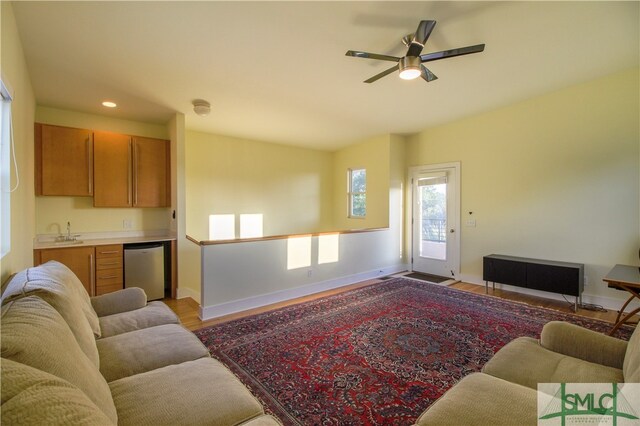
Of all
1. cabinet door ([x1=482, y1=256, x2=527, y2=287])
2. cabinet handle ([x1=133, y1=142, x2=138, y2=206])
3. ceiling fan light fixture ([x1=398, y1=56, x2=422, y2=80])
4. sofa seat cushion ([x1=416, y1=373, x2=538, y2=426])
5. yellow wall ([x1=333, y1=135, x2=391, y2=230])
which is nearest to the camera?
sofa seat cushion ([x1=416, y1=373, x2=538, y2=426])

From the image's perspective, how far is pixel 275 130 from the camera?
5.33 m

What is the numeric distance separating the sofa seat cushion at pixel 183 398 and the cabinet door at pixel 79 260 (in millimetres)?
2872

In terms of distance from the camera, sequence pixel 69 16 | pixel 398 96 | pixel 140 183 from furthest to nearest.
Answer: pixel 140 183
pixel 398 96
pixel 69 16

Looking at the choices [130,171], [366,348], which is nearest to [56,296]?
[366,348]

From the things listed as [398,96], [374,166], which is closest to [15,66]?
[398,96]

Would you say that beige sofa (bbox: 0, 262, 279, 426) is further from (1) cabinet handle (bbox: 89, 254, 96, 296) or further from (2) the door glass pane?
(2) the door glass pane

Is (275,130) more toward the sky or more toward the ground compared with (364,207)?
more toward the sky

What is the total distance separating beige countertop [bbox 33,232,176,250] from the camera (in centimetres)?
360

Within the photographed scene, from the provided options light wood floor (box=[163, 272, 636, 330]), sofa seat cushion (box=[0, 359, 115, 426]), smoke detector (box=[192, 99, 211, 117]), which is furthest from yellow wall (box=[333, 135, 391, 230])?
sofa seat cushion (box=[0, 359, 115, 426])

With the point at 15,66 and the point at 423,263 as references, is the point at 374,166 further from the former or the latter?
the point at 15,66

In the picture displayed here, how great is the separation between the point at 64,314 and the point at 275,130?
4.40m

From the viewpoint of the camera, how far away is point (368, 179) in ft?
20.6

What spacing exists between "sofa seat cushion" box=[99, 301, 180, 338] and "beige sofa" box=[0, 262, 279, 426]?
0.01m

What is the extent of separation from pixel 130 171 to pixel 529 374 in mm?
4911
